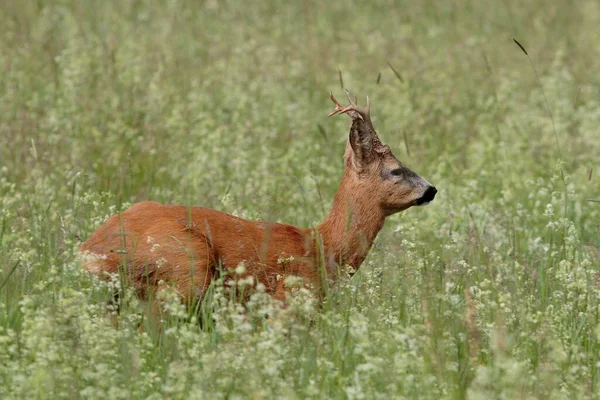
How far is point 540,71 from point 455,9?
2.64 m

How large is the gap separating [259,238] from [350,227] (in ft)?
2.09

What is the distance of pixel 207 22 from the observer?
1355cm

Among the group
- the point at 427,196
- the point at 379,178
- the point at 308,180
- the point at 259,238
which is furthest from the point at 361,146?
the point at 308,180

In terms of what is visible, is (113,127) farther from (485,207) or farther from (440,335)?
(440,335)

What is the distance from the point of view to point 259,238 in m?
6.44

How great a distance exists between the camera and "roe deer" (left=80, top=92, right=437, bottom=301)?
5.95 m

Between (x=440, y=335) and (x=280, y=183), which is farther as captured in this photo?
(x=280, y=183)

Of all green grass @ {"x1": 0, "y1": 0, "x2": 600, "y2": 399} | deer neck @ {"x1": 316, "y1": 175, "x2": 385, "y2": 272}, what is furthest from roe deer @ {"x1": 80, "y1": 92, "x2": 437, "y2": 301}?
green grass @ {"x1": 0, "y1": 0, "x2": 600, "y2": 399}

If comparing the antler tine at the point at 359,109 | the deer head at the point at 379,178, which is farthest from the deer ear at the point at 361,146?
the antler tine at the point at 359,109

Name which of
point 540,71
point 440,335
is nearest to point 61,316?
point 440,335

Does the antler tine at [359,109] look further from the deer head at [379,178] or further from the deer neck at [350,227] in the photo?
the deer neck at [350,227]

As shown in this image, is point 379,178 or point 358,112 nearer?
point 358,112

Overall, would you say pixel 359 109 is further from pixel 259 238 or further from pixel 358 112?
pixel 259 238

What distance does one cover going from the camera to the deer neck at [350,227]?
268 inches
